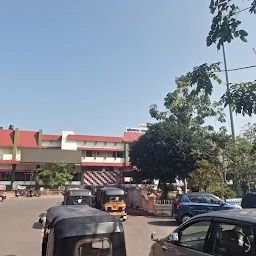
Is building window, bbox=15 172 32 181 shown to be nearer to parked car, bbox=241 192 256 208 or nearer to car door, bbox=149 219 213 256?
parked car, bbox=241 192 256 208

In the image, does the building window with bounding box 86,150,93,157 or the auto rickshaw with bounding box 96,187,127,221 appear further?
the building window with bounding box 86,150,93,157

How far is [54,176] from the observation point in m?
42.1

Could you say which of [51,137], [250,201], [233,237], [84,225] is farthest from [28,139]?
[233,237]

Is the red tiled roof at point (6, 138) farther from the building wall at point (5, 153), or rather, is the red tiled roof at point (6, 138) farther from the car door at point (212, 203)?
the car door at point (212, 203)

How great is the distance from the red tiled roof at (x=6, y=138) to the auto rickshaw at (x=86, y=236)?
42530 mm

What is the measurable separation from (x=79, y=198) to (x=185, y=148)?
13.7 m

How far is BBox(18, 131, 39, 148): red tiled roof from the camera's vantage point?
45.3 metres

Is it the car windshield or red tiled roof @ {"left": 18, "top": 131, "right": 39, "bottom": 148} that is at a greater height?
red tiled roof @ {"left": 18, "top": 131, "right": 39, "bottom": 148}

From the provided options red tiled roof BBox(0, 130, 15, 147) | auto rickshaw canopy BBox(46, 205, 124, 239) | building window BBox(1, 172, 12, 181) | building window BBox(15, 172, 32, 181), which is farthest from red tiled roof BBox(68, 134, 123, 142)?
auto rickshaw canopy BBox(46, 205, 124, 239)

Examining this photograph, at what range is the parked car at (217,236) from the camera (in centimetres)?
366

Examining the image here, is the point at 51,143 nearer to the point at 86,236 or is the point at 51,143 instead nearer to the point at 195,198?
the point at 195,198

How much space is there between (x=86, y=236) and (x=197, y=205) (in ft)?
36.1

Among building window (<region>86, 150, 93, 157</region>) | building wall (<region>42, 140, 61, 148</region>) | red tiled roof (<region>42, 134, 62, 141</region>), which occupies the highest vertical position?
red tiled roof (<region>42, 134, 62, 141</region>)

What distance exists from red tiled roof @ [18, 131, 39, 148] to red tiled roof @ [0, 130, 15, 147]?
119 cm
